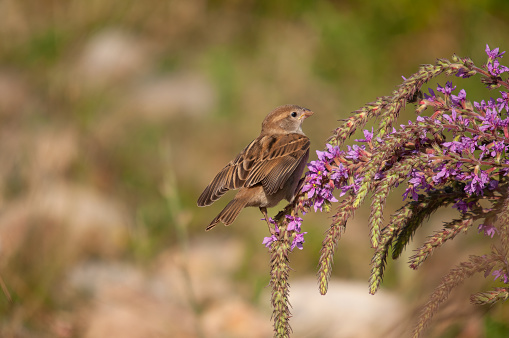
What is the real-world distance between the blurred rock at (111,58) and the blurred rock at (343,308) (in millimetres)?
4707

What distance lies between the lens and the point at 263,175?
12.3ft

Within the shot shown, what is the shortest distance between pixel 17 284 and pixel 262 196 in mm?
2442

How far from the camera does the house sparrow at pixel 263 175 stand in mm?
3555

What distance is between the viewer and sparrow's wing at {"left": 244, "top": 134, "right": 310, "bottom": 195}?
11.8 feet

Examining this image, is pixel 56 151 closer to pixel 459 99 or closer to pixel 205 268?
pixel 205 268

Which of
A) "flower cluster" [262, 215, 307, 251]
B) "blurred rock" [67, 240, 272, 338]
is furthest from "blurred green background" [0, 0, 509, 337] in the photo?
"flower cluster" [262, 215, 307, 251]

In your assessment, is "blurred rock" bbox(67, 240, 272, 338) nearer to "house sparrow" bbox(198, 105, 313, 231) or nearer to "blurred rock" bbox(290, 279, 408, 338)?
"blurred rock" bbox(290, 279, 408, 338)

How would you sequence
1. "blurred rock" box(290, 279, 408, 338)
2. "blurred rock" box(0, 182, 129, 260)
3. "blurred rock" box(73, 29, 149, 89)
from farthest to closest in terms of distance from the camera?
1. "blurred rock" box(73, 29, 149, 89)
2. "blurred rock" box(0, 182, 129, 260)
3. "blurred rock" box(290, 279, 408, 338)

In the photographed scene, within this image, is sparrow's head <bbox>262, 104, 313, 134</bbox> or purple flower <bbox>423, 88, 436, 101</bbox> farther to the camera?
sparrow's head <bbox>262, 104, 313, 134</bbox>

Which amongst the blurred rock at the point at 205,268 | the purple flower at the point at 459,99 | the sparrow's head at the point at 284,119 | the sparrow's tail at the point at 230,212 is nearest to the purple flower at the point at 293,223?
the purple flower at the point at 459,99

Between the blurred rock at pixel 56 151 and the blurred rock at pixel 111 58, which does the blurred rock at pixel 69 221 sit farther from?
the blurred rock at pixel 111 58

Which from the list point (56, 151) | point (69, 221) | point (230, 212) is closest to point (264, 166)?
point (230, 212)

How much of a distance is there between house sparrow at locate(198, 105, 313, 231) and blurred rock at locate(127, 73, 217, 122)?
16.5 feet

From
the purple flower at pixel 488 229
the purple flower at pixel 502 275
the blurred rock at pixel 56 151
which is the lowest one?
the purple flower at pixel 502 275
